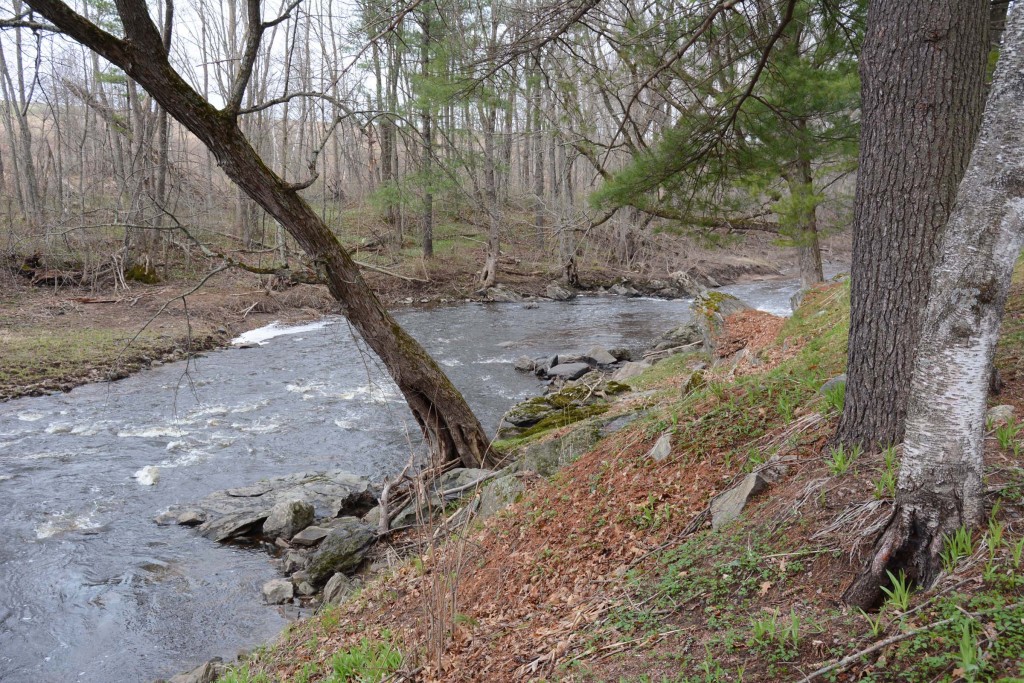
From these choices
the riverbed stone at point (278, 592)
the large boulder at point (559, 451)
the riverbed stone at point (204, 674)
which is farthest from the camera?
the riverbed stone at point (278, 592)

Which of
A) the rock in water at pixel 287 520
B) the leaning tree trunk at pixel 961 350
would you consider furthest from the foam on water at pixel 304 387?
the leaning tree trunk at pixel 961 350

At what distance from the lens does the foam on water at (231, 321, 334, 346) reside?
1892 cm

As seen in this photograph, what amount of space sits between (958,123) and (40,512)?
10.3 m

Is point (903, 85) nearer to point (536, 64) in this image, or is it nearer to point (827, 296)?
point (536, 64)

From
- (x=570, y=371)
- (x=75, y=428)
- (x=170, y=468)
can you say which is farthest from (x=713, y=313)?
(x=75, y=428)

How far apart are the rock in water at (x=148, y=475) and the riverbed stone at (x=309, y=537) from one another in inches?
113

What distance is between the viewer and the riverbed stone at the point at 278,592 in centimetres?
695

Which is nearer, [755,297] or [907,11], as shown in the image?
[907,11]

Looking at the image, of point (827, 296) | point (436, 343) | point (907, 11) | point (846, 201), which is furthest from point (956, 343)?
point (436, 343)

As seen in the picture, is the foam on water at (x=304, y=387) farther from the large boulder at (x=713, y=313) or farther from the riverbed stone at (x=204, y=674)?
the riverbed stone at (x=204, y=674)

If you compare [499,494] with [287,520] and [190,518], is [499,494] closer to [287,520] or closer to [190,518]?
[287,520]

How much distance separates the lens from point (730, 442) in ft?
16.6

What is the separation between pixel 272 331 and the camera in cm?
2034

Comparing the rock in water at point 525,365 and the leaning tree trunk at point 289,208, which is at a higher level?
the leaning tree trunk at point 289,208
